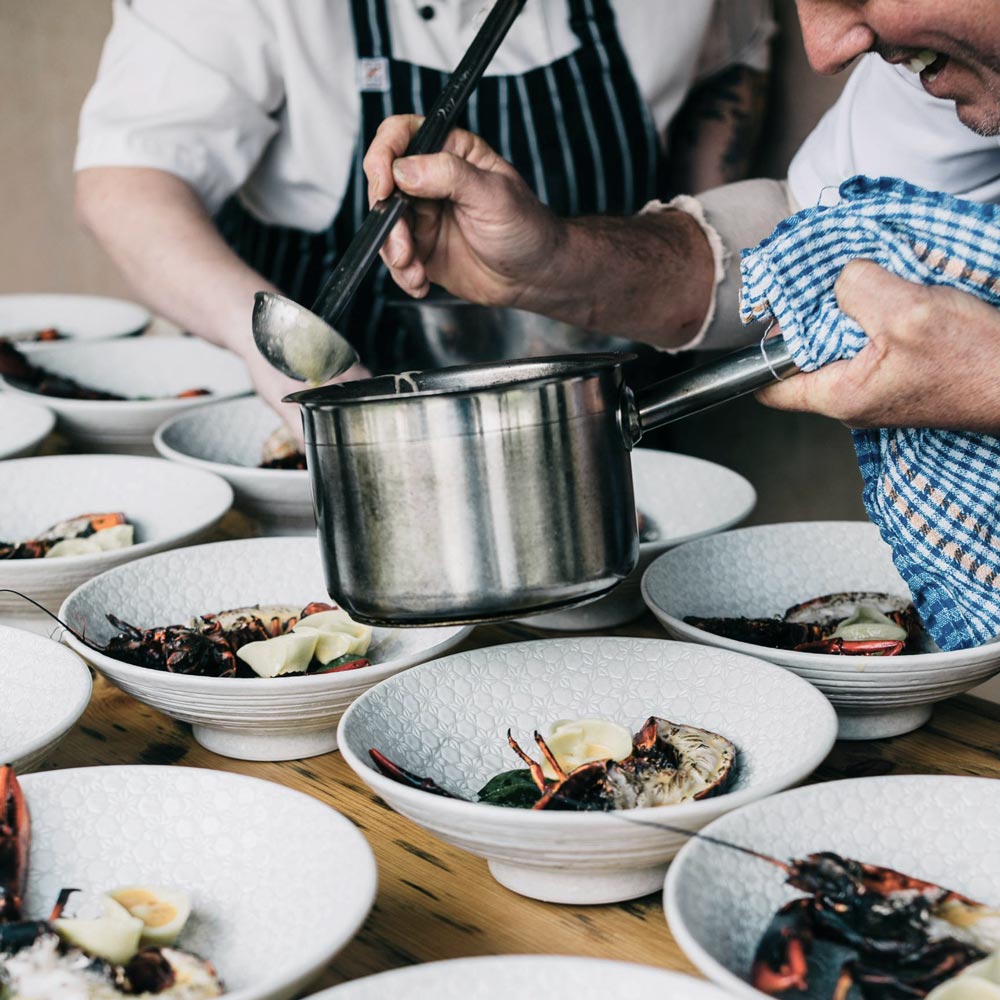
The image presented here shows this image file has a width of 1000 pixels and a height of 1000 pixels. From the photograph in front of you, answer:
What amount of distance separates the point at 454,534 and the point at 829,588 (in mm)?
736

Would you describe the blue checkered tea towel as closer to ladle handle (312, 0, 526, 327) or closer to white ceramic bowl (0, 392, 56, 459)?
ladle handle (312, 0, 526, 327)

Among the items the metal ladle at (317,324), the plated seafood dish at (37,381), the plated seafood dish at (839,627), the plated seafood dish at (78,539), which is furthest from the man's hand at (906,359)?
the plated seafood dish at (37,381)

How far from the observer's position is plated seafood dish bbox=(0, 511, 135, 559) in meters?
1.57

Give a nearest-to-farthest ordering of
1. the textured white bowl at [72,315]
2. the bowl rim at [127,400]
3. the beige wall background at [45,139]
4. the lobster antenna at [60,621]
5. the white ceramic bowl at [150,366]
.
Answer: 1. the lobster antenna at [60,621]
2. the bowl rim at [127,400]
3. the white ceramic bowl at [150,366]
4. the textured white bowl at [72,315]
5. the beige wall background at [45,139]

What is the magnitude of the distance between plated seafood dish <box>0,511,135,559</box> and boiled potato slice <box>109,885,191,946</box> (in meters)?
0.73

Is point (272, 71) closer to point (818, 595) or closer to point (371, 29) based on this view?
point (371, 29)

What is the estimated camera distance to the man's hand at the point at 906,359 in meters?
0.95

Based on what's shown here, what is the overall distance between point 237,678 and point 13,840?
0.26m

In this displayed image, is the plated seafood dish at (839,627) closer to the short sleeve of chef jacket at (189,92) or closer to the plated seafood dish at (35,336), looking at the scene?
the short sleeve of chef jacket at (189,92)

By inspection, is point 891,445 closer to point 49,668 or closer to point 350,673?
point 350,673

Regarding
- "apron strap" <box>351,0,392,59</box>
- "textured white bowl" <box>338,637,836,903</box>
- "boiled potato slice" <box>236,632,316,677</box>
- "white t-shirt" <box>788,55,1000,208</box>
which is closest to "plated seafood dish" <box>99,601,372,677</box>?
"boiled potato slice" <box>236,632,316,677</box>

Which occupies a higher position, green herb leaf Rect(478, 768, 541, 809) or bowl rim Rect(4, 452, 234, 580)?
bowl rim Rect(4, 452, 234, 580)

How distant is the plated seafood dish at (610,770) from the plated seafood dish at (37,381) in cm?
147

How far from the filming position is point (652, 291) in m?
1.81
